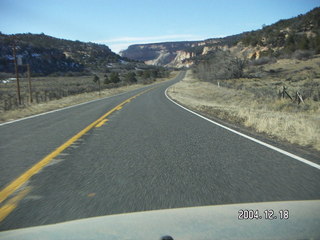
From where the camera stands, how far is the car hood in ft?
7.73

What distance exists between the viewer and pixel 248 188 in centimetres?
402

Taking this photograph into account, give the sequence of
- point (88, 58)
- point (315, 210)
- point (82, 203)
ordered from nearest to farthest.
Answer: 1. point (315, 210)
2. point (82, 203)
3. point (88, 58)

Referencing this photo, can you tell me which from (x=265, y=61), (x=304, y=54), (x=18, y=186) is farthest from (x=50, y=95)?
(x=304, y=54)

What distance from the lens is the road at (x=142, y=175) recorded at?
3.49m

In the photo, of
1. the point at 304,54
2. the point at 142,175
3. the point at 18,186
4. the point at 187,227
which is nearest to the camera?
the point at 187,227

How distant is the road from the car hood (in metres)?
0.46

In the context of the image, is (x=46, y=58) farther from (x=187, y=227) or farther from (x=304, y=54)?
(x=187, y=227)

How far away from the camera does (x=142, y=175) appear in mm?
4633

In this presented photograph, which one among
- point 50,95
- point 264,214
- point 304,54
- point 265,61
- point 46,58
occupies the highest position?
point 46,58

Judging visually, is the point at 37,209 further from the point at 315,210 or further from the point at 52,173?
the point at 315,210

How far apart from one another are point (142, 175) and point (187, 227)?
84.2 inches

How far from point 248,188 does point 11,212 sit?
290 cm

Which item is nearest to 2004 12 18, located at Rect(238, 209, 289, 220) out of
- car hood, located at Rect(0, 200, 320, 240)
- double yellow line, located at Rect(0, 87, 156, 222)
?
car hood, located at Rect(0, 200, 320, 240)

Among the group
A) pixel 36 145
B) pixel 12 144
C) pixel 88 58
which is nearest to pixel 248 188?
pixel 36 145
